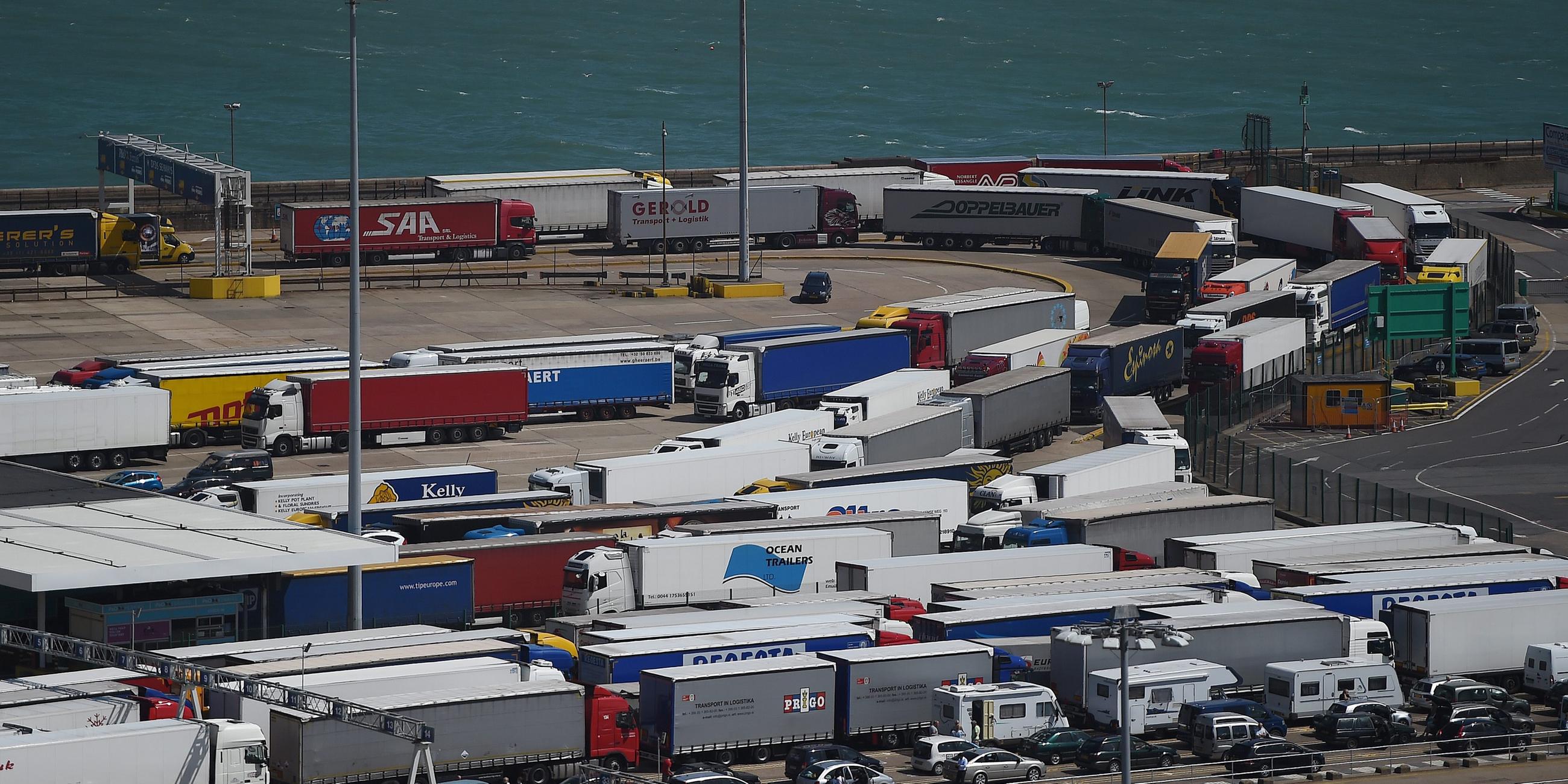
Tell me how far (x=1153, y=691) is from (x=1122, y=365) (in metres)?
31.4

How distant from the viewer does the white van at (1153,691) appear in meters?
36.7

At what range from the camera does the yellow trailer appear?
6066cm

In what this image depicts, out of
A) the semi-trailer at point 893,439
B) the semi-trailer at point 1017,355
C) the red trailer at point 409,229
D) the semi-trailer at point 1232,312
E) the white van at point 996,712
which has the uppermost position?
the red trailer at point 409,229

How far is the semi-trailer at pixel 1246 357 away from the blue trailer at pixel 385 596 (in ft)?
103

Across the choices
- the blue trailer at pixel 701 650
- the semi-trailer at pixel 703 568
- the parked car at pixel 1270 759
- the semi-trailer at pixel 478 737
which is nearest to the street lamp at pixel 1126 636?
the parked car at pixel 1270 759

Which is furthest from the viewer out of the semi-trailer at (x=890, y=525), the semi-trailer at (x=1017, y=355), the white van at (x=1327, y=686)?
the semi-trailer at (x=1017, y=355)

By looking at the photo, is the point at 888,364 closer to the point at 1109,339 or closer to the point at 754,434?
the point at 1109,339

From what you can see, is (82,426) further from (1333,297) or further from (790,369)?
(1333,297)

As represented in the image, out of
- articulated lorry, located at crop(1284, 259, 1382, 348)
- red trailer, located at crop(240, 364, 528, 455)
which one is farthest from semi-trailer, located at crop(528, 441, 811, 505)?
A: articulated lorry, located at crop(1284, 259, 1382, 348)

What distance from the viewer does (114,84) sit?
184375 millimetres

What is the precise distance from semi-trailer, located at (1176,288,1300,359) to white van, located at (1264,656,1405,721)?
33007 millimetres

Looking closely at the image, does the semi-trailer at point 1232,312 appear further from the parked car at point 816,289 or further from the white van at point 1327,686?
the white van at point 1327,686

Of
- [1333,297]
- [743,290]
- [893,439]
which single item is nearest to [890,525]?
[893,439]

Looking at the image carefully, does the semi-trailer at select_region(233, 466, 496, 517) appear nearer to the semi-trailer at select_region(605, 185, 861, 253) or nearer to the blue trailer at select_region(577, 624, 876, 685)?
the blue trailer at select_region(577, 624, 876, 685)
